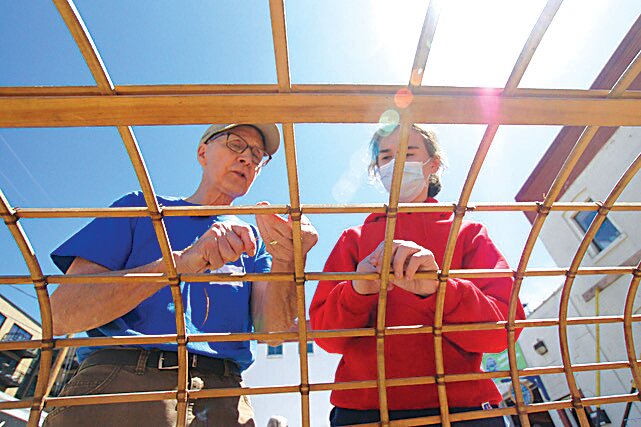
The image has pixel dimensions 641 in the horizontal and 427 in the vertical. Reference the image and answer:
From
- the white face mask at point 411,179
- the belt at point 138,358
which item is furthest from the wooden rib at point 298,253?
the white face mask at point 411,179

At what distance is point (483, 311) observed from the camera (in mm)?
758

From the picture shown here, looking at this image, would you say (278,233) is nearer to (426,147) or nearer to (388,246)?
(388,246)

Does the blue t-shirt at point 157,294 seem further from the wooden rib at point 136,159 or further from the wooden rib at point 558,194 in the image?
the wooden rib at point 558,194

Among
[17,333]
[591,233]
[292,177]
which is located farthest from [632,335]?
[17,333]

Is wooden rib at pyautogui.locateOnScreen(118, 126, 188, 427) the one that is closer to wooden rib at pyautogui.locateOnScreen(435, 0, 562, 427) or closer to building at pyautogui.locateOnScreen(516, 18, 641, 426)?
wooden rib at pyautogui.locateOnScreen(435, 0, 562, 427)

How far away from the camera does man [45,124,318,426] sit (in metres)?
0.69

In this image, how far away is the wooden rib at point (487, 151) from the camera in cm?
33

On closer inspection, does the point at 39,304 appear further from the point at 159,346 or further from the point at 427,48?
the point at 427,48

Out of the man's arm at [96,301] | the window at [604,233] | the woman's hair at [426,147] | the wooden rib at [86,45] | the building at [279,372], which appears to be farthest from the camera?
the building at [279,372]

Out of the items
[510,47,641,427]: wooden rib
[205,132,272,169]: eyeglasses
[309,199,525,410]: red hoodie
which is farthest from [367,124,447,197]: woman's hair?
[510,47,641,427]: wooden rib

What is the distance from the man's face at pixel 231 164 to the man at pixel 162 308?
0.13m

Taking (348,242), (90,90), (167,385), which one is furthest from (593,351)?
(90,90)

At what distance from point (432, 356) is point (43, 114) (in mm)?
814

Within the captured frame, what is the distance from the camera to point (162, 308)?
36.5 inches
